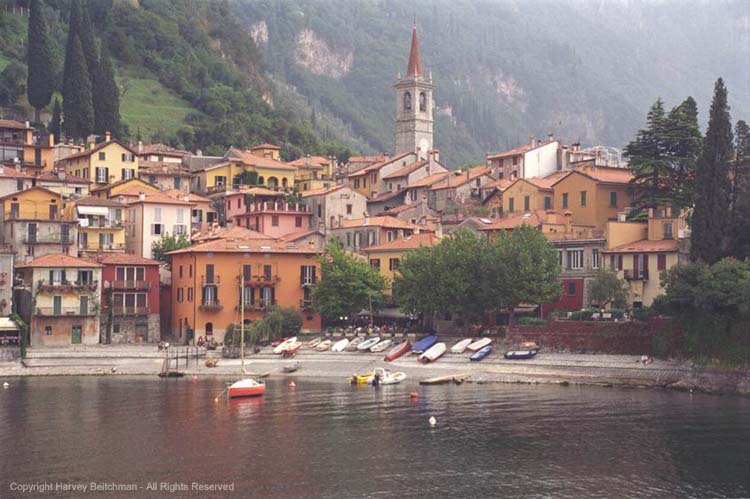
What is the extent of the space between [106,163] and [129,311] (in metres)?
30.8

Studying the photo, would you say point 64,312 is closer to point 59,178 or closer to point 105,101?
point 59,178

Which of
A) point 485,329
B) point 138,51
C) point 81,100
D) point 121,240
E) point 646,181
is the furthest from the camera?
point 138,51

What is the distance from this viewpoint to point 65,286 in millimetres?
90938

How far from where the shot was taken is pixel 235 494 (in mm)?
44344

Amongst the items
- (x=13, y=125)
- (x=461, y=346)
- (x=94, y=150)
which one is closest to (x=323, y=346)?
(x=461, y=346)

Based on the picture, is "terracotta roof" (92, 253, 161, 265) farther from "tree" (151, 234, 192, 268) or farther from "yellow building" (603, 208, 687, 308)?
"yellow building" (603, 208, 687, 308)

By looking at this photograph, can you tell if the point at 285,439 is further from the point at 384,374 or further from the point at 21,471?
the point at 384,374

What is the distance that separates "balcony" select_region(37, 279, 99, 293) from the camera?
9019 cm

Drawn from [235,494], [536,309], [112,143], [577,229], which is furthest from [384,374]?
[112,143]

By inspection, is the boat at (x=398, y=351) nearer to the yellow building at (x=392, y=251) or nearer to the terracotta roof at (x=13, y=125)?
the yellow building at (x=392, y=251)

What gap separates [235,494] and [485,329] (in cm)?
4545

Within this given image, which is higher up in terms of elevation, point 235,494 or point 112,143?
point 112,143

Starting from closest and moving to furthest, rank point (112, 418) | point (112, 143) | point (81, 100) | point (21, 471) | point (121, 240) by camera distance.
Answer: point (21, 471) → point (112, 418) → point (121, 240) → point (112, 143) → point (81, 100)

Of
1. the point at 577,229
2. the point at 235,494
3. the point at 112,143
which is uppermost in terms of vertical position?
the point at 112,143
